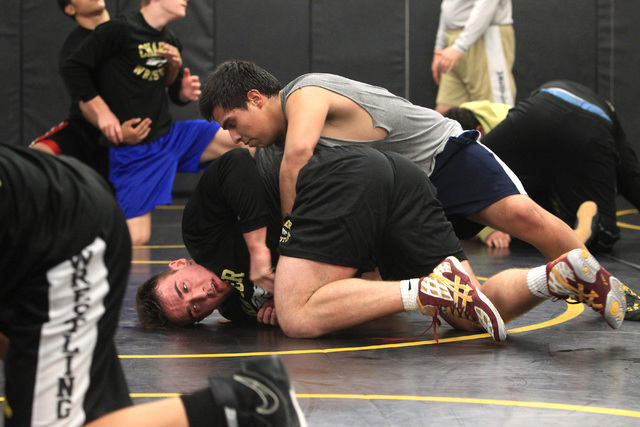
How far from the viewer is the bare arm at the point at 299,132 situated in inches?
135

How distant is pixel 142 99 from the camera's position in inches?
239

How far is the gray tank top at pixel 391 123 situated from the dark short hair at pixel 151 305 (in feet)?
2.82

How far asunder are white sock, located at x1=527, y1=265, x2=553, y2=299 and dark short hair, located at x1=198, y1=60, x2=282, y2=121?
4.53 feet

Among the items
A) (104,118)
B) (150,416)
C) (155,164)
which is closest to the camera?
(150,416)

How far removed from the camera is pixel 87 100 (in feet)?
19.4

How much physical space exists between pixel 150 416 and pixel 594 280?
5.38ft

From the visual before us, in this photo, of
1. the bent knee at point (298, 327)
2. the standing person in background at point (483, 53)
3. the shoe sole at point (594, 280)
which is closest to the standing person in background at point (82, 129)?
A: the standing person in background at point (483, 53)

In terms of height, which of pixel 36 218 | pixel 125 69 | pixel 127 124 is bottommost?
pixel 127 124

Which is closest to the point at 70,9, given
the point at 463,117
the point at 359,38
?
the point at 463,117

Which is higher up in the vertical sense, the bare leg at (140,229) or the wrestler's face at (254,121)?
the wrestler's face at (254,121)

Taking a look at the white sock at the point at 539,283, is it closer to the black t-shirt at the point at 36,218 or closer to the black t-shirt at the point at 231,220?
the black t-shirt at the point at 231,220

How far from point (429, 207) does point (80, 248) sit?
5.52ft

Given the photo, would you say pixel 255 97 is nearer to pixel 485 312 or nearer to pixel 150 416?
pixel 485 312

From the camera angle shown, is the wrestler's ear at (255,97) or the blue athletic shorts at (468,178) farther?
the blue athletic shorts at (468,178)
